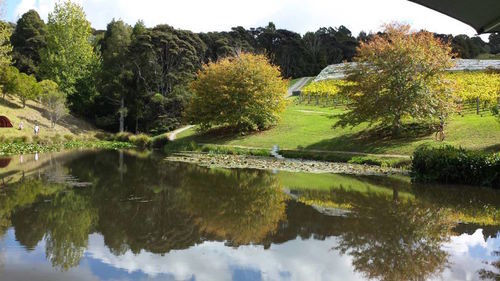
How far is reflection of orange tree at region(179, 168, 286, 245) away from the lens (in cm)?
931

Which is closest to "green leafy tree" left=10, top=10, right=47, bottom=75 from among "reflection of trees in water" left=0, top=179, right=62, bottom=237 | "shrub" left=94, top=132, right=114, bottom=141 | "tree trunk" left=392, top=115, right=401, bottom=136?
"shrub" left=94, top=132, right=114, bottom=141

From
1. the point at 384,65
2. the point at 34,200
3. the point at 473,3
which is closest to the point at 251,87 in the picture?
the point at 384,65

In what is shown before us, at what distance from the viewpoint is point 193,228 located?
9.43 meters

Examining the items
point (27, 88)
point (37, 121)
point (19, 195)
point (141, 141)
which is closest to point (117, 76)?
point (27, 88)

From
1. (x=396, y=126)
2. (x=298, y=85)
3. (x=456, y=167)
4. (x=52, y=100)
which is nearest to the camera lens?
(x=456, y=167)

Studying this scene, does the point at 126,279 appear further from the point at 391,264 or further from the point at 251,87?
the point at 251,87

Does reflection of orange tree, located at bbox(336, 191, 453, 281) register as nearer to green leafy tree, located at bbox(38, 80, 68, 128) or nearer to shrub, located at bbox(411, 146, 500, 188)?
shrub, located at bbox(411, 146, 500, 188)

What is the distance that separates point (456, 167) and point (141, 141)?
A: 2814 centimetres

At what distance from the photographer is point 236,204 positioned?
477 inches

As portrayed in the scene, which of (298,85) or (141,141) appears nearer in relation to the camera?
(141,141)

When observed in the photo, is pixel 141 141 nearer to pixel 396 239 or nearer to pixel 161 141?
pixel 161 141

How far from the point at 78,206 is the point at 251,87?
23717 mm

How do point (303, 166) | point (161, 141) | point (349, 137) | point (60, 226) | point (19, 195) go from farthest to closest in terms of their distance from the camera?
point (161, 141)
point (349, 137)
point (303, 166)
point (19, 195)
point (60, 226)

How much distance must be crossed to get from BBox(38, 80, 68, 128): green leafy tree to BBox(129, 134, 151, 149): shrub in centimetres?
725
